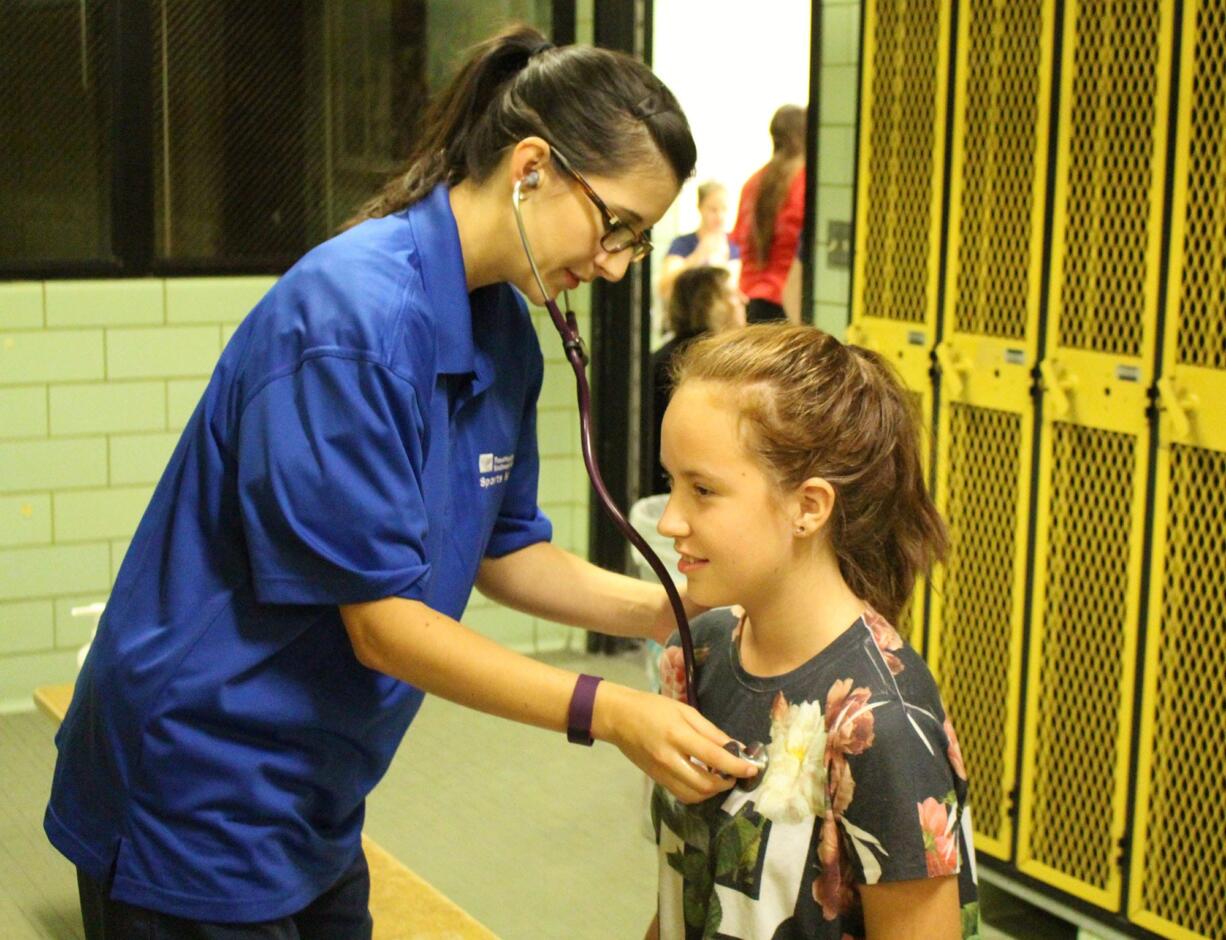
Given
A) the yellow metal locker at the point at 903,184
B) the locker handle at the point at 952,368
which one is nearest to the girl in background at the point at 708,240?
the yellow metal locker at the point at 903,184

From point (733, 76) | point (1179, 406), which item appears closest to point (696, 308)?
point (1179, 406)

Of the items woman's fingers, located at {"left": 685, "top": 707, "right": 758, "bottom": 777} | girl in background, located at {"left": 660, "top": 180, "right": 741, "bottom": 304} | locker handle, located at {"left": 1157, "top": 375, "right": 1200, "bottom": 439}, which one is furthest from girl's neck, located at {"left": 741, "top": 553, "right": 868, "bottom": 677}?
girl in background, located at {"left": 660, "top": 180, "right": 741, "bottom": 304}

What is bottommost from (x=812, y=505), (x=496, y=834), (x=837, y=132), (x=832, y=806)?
(x=496, y=834)

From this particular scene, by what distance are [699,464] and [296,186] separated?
3.08 m

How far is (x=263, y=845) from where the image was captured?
1499mm

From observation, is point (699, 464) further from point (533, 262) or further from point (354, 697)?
point (354, 697)

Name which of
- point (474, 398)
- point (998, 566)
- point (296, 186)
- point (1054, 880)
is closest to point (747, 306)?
point (296, 186)

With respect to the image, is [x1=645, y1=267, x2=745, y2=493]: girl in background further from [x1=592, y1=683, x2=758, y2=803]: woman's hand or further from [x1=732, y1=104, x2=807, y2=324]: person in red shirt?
[x1=592, y1=683, x2=758, y2=803]: woman's hand

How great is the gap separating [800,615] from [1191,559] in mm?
1356

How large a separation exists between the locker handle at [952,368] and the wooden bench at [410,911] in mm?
1325

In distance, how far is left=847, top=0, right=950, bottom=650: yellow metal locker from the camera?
117 inches

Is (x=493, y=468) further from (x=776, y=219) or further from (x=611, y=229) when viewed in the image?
(x=776, y=219)

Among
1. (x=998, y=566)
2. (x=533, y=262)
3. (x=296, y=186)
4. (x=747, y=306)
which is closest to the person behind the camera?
(x=533, y=262)

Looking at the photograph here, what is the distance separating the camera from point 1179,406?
8.26 ft
